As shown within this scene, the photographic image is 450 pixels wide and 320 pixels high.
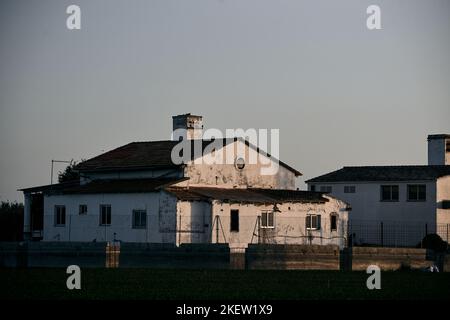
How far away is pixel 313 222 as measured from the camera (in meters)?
55.2

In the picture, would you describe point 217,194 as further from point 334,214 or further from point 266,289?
point 266,289

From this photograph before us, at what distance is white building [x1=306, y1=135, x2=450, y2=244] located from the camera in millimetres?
59562

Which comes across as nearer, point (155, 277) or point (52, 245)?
point (155, 277)

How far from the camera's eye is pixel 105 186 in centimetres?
5388

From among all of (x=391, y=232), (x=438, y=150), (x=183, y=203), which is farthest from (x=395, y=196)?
(x=183, y=203)

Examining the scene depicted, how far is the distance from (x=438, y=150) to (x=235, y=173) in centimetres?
1672

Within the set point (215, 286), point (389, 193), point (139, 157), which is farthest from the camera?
point (389, 193)

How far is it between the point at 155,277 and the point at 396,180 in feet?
108

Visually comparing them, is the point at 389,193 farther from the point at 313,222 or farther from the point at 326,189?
the point at 313,222

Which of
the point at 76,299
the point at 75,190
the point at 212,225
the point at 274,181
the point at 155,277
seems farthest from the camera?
the point at 274,181

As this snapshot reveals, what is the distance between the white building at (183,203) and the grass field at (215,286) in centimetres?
1627

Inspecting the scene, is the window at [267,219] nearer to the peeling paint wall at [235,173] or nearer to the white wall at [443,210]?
the peeling paint wall at [235,173]

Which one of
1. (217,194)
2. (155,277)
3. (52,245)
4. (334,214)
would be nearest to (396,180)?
(334,214)
